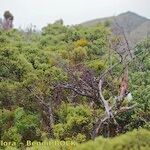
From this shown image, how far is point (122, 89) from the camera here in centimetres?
1296

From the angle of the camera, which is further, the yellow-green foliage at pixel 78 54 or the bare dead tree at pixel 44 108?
the yellow-green foliage at pixel 78 54

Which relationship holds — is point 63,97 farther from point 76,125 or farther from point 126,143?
point 126,143

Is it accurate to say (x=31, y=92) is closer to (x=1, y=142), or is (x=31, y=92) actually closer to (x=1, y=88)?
(x=1, y=88)

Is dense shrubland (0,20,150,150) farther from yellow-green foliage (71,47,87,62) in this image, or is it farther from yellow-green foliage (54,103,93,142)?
yellow-green foliage (71,47,87,62)

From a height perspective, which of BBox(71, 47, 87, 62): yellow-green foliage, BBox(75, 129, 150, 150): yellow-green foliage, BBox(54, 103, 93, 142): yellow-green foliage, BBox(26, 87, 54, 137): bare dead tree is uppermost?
BBox(71, 47, 87, 62): yellow-green foliage

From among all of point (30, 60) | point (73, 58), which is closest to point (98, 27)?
point (73, 58)

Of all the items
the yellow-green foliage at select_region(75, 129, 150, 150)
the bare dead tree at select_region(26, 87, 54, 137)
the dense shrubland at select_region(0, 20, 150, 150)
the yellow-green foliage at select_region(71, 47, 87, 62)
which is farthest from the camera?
the yellow-green foliage at select_region(71, 47, 87, 62)

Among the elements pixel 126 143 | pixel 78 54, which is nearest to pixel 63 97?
pixel 78 54

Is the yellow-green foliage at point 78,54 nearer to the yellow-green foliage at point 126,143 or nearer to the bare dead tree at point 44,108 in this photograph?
the bare dead tree at point 44,108

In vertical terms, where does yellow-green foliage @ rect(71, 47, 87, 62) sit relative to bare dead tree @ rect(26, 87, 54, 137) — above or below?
above

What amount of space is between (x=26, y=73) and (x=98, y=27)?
8.05 metres

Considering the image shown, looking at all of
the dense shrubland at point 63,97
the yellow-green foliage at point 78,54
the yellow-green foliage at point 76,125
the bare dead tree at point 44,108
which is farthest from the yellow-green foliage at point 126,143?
the yellow-green foliage at point 78,54

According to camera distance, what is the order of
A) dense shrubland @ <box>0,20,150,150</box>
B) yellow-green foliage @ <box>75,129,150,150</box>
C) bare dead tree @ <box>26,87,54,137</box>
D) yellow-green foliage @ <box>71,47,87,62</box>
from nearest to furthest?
yellow-green foliage @ <box>75,129,150,150</box> < dense shrubland @ <box>0,20,150,150</box> < bare dead tree @ <box>26,87,54,137</box> < yellow-green foliage @ <box>71,47,87,62</box>

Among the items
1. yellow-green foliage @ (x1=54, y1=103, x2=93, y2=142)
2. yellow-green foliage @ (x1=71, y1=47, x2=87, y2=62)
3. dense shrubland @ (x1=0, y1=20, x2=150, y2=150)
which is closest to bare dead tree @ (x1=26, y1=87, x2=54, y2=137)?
dense shrubland @ (x1=0, y1=20, x2=150, y2=150)
